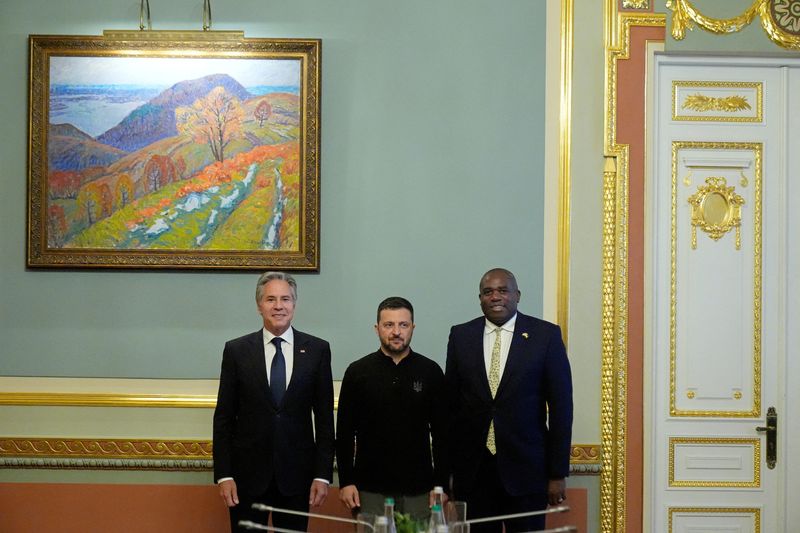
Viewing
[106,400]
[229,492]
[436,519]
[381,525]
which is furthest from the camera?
[106,400]

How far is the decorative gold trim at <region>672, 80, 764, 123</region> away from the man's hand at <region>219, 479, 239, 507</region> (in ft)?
8.90

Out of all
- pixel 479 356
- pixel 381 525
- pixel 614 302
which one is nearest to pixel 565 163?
pixel 614 302

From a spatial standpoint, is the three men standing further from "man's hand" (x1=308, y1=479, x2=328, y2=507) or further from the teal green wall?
the teal green wall

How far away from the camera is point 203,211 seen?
4.56 meters

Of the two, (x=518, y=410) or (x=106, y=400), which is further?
(x=106, y=400)

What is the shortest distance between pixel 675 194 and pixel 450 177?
1.11 metres

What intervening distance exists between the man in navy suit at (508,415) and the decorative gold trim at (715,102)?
1.50 m

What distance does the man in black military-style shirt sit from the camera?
3695mm

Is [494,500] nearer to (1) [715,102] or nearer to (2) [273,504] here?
(2) [273,504]

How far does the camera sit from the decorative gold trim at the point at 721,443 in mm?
4668

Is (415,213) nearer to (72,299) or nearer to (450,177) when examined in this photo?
(450,177)

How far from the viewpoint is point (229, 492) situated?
12.1 ft

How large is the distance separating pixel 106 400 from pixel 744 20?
3520 mm

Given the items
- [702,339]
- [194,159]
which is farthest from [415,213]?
[702,339]
